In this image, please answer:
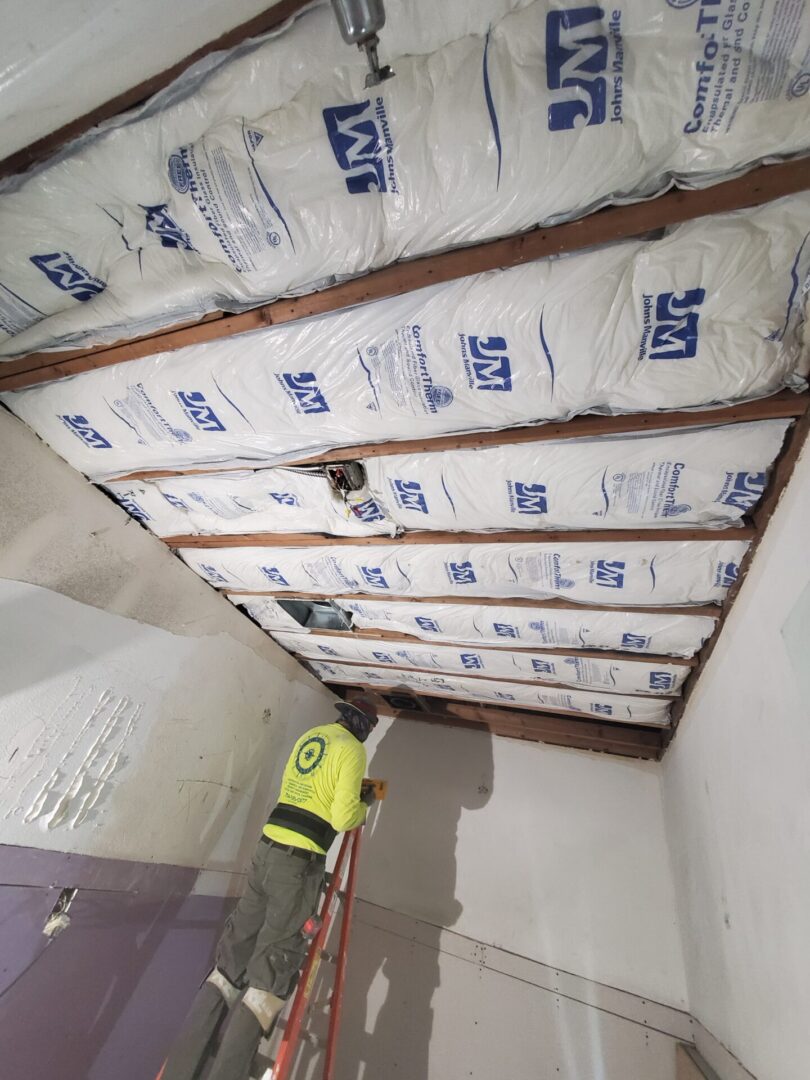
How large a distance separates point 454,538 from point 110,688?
186 cm

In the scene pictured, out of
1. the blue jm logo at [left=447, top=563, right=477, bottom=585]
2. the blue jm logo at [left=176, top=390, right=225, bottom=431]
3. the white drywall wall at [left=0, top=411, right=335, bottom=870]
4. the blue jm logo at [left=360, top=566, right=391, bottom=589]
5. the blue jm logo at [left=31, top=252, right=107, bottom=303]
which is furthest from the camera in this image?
the blue jm logo at [left=360, top=566, right=391, bottom=589]

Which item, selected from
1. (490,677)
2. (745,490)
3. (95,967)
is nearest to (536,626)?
(490,677)

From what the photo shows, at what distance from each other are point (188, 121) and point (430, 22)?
0.53 meters

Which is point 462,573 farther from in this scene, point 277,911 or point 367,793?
point 277,911

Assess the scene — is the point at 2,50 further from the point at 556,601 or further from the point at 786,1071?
the point at 786,1071

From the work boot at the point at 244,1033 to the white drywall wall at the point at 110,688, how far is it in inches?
31.2

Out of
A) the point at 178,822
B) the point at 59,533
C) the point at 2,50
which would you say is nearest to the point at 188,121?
the point at 2,50

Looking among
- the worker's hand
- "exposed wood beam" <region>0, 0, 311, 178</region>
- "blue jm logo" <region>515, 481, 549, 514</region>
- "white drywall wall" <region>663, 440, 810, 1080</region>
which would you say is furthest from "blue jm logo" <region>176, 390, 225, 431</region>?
the worker's hand

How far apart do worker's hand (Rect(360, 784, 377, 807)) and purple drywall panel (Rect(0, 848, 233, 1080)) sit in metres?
1.08

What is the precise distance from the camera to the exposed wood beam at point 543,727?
338 centimetres

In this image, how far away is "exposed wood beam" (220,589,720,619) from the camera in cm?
191

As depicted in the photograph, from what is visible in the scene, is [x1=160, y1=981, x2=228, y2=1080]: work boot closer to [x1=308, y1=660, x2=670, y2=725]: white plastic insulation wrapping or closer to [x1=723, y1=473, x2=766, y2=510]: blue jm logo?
[x1=308, y1=660, x2=670, y2=725]: white plastic insulation wrapping

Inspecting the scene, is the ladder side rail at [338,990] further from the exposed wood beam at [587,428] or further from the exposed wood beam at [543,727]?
the exposed wood beam at [587,428]

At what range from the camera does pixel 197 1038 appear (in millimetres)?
1908
